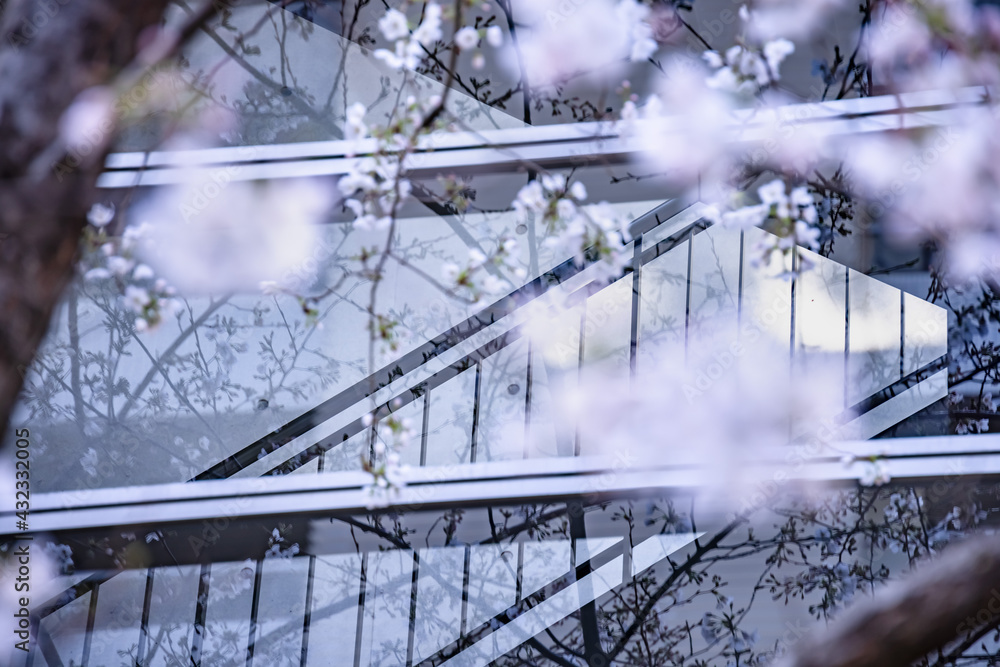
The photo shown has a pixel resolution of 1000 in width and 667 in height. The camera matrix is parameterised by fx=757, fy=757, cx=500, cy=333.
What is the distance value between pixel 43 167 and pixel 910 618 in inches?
45.5

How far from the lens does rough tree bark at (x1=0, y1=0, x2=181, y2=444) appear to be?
87cm

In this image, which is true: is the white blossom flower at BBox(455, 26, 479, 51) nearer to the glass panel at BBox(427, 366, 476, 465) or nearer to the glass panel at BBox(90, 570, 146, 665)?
the glass panel at BBox(427, 366, 476, 465)

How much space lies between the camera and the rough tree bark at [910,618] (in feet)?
2.91

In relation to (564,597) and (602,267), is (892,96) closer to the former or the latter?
(602,267)

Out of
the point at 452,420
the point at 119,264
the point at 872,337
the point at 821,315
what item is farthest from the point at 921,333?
the point at 119,264

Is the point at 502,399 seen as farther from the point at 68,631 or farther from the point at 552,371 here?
the point at 68,631

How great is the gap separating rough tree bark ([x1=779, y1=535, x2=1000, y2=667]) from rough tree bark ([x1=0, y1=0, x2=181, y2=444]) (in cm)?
99

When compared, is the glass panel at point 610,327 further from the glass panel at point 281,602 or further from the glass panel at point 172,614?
the glass panel at point 172,614

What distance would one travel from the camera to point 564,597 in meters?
2.04

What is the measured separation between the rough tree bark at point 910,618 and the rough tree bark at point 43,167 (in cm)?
99

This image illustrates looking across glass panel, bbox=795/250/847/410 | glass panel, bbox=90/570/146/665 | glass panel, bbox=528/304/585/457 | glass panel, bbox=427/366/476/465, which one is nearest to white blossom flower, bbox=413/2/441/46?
glass panel, bbox=528/304/585/457

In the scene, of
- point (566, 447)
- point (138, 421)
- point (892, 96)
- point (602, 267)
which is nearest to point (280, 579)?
point (138, 421)

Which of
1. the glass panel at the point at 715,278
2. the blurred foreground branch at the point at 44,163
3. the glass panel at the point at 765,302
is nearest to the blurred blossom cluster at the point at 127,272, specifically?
the blurred foreground branch at the point at 44,163

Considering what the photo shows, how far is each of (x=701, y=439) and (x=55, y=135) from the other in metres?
1.53
